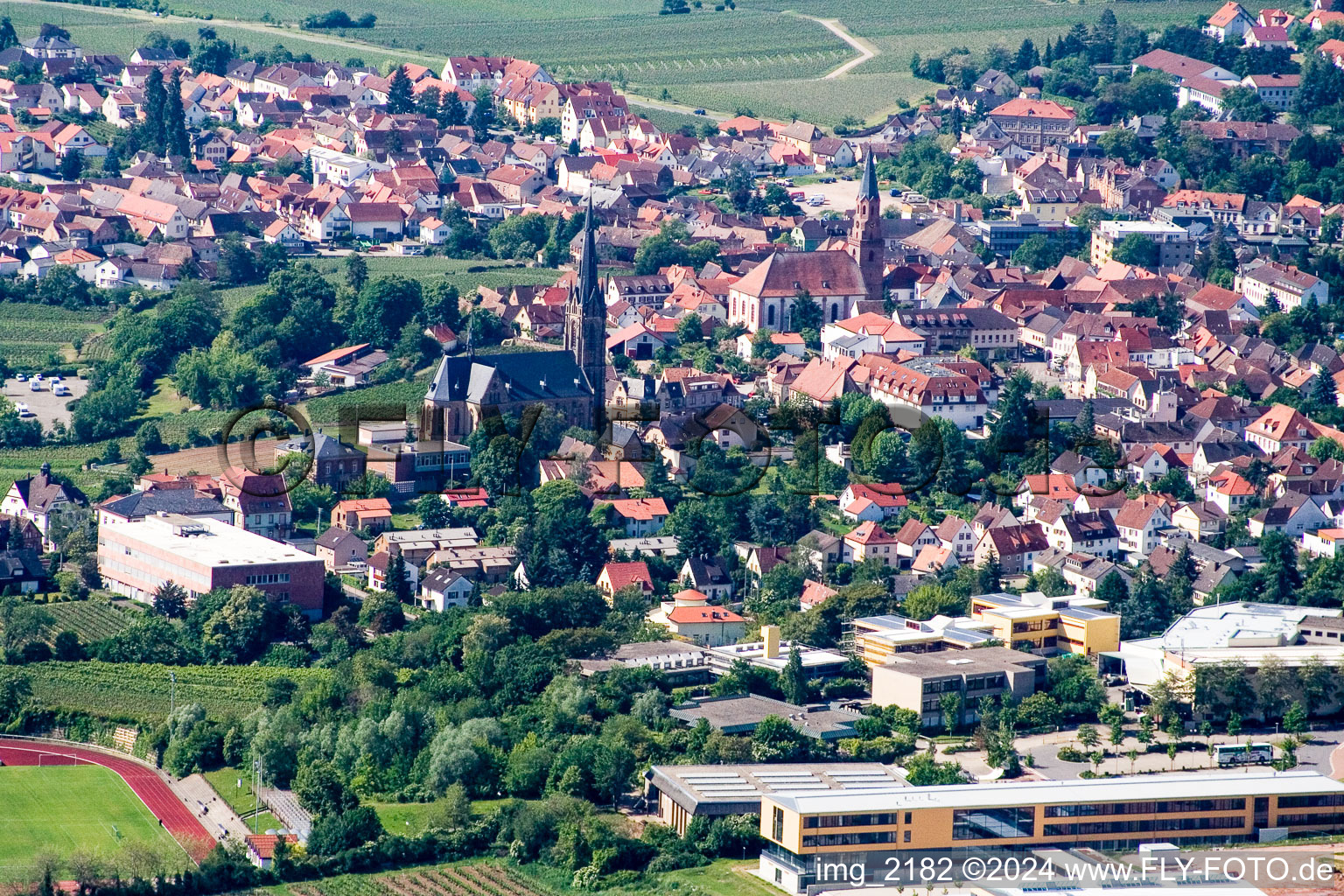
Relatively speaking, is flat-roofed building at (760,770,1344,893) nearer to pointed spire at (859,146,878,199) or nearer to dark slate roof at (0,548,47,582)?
dark slate roof at (0,548,47,582)

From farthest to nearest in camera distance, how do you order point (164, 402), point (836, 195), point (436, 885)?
1. point (836, 195)
2. point (164, 402)
3. point (436, 885)

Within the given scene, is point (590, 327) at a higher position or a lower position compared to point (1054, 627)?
higher

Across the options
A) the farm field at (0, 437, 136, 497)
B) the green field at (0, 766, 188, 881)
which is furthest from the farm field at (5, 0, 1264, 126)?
the green field at (0, 766, 188, 881)

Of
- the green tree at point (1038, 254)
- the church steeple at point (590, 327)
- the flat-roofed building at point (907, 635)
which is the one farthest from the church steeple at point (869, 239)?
the flat-roofed building at point (907, 635)

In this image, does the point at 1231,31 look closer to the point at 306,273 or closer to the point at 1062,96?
the point at 1062,96

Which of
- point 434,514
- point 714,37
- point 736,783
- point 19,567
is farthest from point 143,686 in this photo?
point 714,37

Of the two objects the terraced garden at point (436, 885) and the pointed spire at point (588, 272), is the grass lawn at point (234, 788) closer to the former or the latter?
the terraced garden at point (436, 885)

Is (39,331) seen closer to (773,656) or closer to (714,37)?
(773,656)
